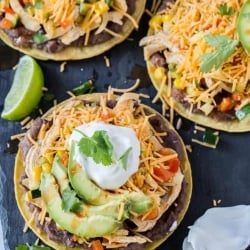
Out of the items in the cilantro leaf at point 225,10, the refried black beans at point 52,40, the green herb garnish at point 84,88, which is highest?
the cilantro leaf at point 225,10

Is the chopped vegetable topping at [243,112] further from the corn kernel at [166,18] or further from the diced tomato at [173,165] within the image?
the corn kernel at [166,18]

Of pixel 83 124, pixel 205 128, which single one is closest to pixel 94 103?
pixel 83 124

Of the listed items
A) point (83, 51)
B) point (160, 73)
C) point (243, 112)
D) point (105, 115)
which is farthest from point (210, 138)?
point (83, 51)

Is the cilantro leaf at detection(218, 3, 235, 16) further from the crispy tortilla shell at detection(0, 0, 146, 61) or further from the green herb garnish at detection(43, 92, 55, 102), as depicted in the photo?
the green herb garnish at detection(43, 92, 55, 102)

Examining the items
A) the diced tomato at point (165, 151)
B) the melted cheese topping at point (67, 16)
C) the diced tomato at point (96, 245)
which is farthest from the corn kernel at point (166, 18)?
the diced tomato at point (96, 245)

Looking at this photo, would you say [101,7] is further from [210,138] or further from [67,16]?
[210,138]

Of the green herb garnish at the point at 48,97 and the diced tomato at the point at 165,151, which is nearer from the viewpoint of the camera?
the diced tomato at the point at 165,151

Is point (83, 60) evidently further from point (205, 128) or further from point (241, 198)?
point (241, 198)
